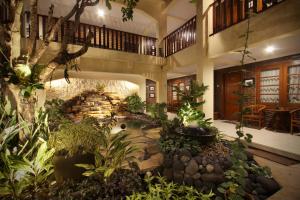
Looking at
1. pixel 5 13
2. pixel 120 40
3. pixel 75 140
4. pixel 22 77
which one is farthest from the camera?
pixel 120 40

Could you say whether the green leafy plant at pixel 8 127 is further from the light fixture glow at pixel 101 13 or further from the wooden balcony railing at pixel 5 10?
the light fixture glow at pixel 101 13

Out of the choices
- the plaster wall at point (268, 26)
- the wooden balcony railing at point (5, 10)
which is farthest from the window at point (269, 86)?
the wooden balcony railing at point (5, 10)

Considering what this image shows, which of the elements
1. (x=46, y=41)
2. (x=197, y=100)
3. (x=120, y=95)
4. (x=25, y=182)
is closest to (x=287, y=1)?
(x=197, y=100)

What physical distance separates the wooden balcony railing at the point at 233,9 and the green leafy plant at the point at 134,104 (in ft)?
13.9

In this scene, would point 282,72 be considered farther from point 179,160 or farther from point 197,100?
point 179,160

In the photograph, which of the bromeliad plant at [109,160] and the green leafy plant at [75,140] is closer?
the bromeliad plant at [109,160]

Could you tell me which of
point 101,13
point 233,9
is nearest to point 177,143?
point 233,9

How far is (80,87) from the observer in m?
7.00

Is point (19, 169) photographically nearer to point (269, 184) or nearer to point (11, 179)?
point (11, 179)

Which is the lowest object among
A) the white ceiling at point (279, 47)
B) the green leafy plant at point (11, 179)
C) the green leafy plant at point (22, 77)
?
the green leafy plant at point (11, 179)

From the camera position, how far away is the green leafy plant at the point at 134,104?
734 centimetres

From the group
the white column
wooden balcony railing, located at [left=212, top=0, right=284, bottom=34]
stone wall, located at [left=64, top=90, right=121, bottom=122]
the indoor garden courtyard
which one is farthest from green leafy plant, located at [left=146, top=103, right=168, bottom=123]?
wooden balcony railing, located at [left=212, top=0, right=284, bottom=34]

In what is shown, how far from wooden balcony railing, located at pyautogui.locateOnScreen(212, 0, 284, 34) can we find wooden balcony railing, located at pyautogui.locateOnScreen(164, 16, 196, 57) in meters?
0.90

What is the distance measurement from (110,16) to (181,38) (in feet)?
10.7
